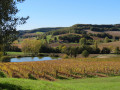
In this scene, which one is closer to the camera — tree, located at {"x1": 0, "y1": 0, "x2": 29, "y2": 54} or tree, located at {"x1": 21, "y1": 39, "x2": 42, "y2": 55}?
tree, located at {"x1": 0, "y1": 0, "x2": 29, "y2": 54}

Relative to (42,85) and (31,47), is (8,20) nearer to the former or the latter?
(42,85)

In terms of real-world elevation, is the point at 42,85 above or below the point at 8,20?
below

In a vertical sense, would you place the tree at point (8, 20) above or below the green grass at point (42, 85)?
Answer: above

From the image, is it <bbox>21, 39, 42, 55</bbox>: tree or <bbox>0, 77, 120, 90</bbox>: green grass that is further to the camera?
<bbox>21, 39, 42, 55</bbox>: tree

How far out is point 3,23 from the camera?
1253cm

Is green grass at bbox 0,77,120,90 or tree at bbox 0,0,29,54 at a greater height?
tree at bbox 0,0,29,54

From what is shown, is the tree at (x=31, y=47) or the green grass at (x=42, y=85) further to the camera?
the tree at (x=31, y=47)

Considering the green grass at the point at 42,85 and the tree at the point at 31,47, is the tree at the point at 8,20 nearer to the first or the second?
the green grass at the point at 42,85

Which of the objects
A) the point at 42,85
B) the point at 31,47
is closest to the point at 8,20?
Result: the point at 42,85

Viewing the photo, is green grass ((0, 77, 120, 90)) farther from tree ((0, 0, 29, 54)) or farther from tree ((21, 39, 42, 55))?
tree ((21, 39, 42, 55))

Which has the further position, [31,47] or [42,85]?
[31,47]

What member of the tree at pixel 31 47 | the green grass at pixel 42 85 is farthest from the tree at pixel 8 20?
the tree at pixel 31 47

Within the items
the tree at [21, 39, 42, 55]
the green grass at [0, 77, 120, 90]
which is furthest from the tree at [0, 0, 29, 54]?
the tree at [21, 39, 42, 55]

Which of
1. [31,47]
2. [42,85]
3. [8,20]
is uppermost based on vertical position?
[8,20]
